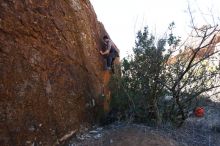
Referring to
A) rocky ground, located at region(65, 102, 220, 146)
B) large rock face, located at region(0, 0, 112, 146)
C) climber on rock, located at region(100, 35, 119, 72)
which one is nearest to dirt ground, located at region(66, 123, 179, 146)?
rocky ground, located at region(65, 102, 220, 146)

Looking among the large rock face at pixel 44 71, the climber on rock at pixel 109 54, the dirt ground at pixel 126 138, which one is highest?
the climber on rock at pixel 109 54

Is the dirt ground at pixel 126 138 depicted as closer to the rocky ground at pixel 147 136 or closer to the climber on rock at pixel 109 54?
the rocky ground at pixel 147 136

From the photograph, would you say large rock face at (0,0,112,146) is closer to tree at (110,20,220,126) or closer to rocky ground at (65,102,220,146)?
rocky ground at (65,102,220,146)

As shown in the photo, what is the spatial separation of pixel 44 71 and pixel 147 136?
270cm

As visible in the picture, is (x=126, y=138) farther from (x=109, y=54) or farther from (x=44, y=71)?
(x=109, y=54)

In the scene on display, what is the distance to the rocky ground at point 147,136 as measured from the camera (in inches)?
327

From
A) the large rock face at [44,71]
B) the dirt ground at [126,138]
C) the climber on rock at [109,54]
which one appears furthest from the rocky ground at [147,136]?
the climber on rock at [109,54]

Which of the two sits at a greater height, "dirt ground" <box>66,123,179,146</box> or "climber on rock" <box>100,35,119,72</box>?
"climber on rock" <box>100,35,119,72</box>

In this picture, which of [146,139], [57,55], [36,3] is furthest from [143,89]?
[36,3]

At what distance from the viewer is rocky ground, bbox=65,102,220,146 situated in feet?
27.3

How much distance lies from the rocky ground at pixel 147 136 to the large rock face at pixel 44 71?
1.37 feet

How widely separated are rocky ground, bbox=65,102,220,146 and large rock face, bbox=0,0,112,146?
0.42 metres

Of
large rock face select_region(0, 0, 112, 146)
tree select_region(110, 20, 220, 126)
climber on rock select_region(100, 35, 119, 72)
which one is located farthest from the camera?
climber on rock select_region(100, 35, 119, 72)

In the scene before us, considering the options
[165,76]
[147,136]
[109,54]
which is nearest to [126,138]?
[147,136]
